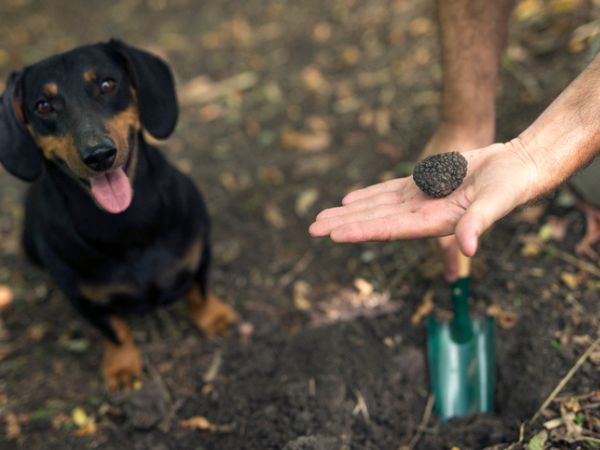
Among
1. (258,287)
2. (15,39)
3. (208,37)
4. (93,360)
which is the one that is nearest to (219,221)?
(258,287)

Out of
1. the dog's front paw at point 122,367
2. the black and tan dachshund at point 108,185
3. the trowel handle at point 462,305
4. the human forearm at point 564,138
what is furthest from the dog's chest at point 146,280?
the human forearm at point 564,138

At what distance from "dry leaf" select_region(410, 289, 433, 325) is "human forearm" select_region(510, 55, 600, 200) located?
3.26ft

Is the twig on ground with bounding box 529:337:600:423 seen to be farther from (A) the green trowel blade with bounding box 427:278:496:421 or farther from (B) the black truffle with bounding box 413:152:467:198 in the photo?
(B) the black truffle with bounding box 413:152:467:198

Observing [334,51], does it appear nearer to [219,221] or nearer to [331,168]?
[331,168]

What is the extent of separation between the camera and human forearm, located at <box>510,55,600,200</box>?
210 centimetres

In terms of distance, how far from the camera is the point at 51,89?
2.33m

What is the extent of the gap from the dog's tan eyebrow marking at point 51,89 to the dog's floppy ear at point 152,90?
0.32m

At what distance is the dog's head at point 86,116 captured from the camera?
7.48 ft

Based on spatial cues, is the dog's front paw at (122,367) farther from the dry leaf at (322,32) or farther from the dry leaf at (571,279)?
the dry leaf at (322,32)

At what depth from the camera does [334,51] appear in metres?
5.07

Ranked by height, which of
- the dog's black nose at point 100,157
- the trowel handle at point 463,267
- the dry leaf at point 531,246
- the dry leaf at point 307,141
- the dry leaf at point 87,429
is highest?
the dog's black nose at point 100,157

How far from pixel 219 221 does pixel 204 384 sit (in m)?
1.23

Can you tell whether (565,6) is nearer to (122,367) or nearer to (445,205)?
(445,205)

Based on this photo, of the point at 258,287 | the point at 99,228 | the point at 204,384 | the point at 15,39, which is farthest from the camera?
the point at 15,39
